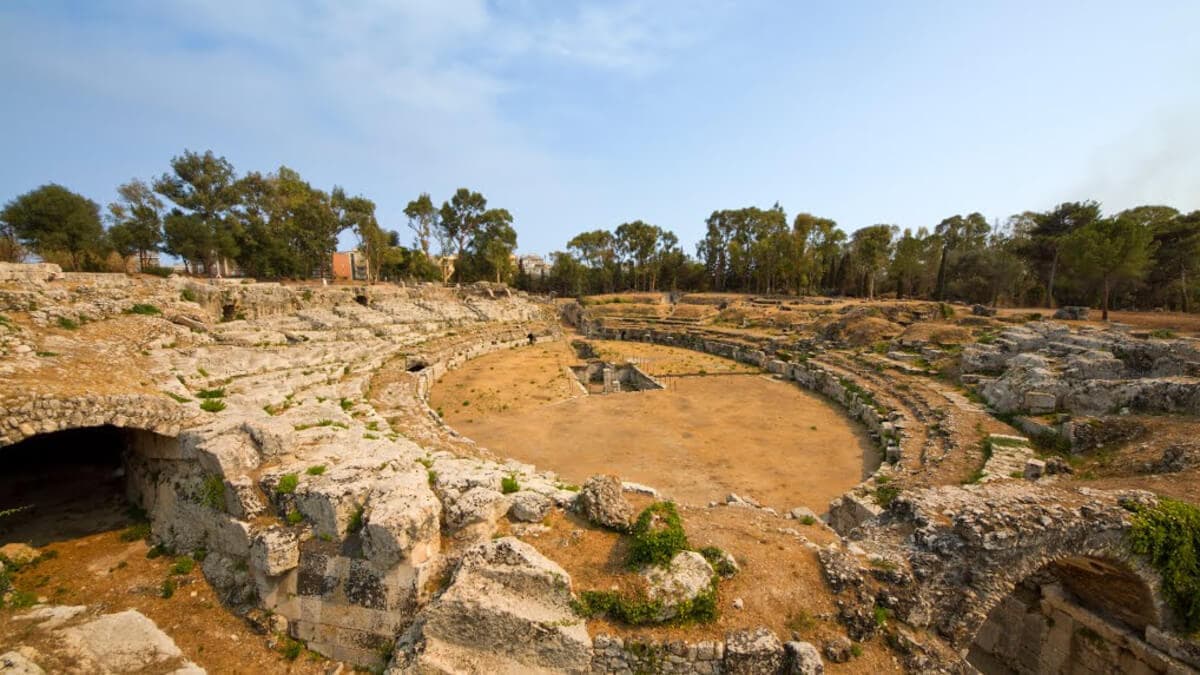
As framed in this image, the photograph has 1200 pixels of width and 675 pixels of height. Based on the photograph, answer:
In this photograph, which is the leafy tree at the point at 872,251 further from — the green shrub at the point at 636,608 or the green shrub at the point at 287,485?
the green shrub at the point at 287,485

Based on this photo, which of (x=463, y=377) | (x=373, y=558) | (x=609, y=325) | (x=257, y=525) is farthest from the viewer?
(x=609, y=325)

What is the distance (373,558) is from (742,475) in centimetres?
959

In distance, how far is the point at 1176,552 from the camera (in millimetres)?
6398

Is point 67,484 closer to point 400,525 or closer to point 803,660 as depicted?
point 400,525

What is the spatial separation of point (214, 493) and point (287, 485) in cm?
163

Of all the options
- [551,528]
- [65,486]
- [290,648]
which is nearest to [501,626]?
[551,528]

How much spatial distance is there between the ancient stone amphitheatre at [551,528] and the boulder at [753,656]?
29 mm

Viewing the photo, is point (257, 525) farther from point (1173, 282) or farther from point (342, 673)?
point (1173, 282)

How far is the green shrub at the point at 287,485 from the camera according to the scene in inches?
280

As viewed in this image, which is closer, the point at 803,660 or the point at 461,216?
the point at 803,660

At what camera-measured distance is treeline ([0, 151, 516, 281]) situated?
24531 mm

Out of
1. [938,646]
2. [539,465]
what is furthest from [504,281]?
[938,646]

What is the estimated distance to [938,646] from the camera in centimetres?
582


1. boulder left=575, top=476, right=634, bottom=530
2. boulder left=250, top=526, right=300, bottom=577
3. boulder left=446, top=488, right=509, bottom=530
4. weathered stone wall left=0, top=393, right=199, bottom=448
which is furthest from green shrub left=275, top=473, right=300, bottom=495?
boulder left=575, top=476, right=634, bottom=530
